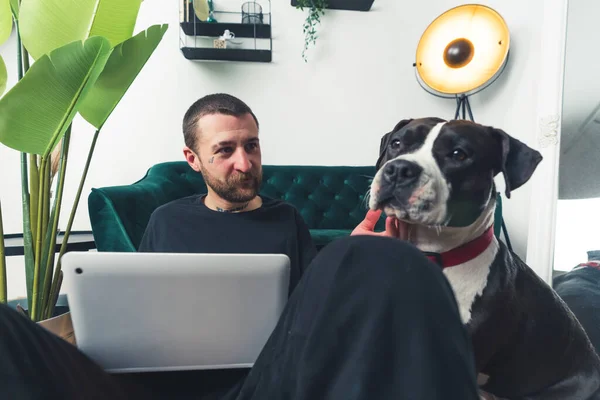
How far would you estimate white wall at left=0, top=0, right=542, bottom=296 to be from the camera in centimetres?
257

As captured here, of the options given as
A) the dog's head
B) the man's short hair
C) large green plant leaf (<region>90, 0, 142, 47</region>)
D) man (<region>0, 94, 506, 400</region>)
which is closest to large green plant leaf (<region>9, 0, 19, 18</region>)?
large green plant leaf (<region>90, 0, 142, 47</region>)

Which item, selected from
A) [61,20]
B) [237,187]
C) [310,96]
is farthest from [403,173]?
[310,96]

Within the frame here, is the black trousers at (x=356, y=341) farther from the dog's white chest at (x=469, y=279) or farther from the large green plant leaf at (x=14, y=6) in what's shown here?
the large green plant leaf at (x=14, y=6)

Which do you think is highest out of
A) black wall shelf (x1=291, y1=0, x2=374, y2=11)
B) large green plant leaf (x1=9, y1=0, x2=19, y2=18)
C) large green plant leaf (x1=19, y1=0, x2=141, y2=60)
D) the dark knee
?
black wall shelf (x1=291, y1=0, x2=374, y2=11)

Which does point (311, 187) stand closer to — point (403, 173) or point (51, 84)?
point (403, 173)

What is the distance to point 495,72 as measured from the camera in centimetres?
232

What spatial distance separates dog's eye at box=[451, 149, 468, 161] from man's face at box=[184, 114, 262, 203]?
62 cm

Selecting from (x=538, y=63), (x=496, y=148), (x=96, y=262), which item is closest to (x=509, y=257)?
(x=496, y=148)

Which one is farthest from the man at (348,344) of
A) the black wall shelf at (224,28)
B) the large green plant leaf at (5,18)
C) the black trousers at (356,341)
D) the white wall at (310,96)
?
the black wall shelf at (224,28)

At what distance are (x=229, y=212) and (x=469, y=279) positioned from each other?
75 centimetres

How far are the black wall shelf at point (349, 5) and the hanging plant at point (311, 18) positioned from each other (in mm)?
45

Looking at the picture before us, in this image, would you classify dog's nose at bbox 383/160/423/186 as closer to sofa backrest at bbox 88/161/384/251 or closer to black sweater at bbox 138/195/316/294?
black sweater at bbox 138/195/316/294

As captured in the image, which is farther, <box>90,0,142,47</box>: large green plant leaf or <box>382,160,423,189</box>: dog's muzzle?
<box>90,0,142,47</box>: large green plant leaf

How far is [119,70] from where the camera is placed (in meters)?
1.06
